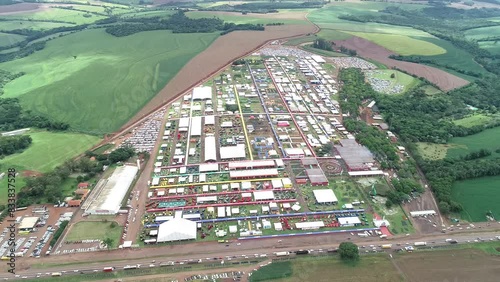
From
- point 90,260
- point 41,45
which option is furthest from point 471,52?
point 41,45

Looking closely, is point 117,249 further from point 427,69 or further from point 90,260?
point 427,69

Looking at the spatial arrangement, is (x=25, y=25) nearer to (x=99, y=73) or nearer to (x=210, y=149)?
(x=99, y=73)

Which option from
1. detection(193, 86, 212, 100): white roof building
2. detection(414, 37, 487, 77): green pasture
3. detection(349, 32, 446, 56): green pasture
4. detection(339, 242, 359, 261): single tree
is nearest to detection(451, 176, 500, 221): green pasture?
detection(339, 242, 359, 261): single tree

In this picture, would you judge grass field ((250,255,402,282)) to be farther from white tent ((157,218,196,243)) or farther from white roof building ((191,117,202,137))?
white roof building ((191,117,202,137))

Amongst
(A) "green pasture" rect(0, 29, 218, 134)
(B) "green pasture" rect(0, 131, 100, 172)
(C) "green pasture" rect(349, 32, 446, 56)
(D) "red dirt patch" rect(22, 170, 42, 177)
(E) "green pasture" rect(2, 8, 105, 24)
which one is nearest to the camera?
(D) "red dirt patch" rect(22, 170, 42, 177)

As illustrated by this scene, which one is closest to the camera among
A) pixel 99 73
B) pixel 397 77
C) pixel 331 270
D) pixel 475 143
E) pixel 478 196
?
pixel 331 270

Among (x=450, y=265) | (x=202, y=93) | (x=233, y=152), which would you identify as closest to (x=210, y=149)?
(x=233, y=152)
